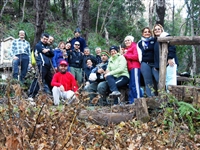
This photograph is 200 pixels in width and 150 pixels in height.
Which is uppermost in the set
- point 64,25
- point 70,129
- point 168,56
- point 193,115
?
point 64,25

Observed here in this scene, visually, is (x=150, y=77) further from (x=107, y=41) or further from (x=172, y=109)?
(x=107, y=41)


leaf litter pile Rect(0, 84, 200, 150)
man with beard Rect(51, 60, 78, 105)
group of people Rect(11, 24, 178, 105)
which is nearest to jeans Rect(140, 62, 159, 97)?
group of people Rect(11, 24, 178, 105)

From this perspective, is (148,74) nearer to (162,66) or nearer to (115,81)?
(162,66)

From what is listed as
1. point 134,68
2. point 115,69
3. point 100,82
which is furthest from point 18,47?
point 134,68

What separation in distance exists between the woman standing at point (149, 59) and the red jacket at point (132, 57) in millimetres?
217

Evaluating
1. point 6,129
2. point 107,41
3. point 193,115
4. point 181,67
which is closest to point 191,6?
point 181,67

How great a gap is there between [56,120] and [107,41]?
64.5ft

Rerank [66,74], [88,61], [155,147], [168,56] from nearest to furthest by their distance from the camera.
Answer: [155,147], [168,56], [66,74], [88,61]

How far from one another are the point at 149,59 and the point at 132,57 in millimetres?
435

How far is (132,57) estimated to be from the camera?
24.0ft

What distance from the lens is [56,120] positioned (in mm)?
3297

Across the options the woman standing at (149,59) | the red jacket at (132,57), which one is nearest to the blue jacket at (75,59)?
the red jacket at (132,57)

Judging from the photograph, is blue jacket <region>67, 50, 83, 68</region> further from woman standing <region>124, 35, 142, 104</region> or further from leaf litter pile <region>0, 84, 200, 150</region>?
leaf litter pile <region>0, 84, 200, 150</region>

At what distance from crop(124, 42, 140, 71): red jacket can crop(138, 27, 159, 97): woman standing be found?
22 cm
